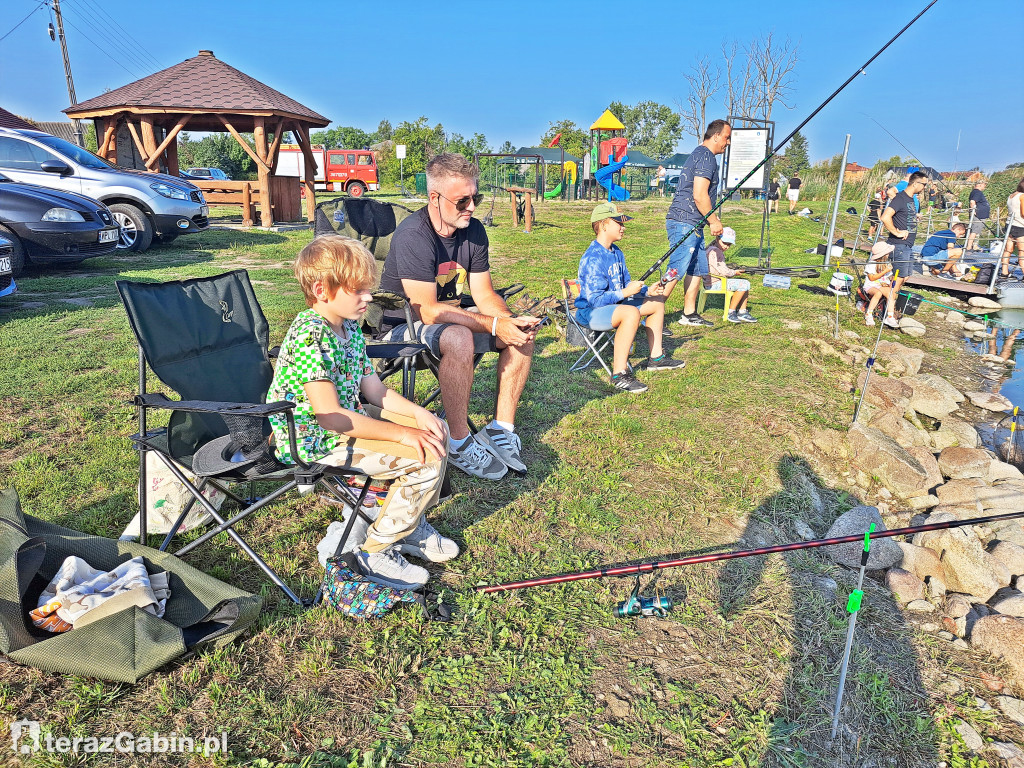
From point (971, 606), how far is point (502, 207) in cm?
1996

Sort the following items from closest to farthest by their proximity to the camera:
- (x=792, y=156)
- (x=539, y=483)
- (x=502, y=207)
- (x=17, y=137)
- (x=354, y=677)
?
(x=354, y=677) → (x=539, y=483) → (x=17, y=137) → (x=502, y=207) → (x=792, y=156)

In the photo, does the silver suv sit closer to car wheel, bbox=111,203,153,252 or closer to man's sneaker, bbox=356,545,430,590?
car wheel, bbox=111,203,153,252

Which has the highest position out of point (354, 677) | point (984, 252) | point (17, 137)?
point (17, 137)

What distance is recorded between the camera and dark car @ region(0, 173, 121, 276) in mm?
7449

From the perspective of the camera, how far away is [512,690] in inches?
84.8

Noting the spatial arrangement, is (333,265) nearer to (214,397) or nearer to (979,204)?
(214,397)

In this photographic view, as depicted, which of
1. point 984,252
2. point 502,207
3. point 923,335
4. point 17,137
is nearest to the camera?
point 923,335

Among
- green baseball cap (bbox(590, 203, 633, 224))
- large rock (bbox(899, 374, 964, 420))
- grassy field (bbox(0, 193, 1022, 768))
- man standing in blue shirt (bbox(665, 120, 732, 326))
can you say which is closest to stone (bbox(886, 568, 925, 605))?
grassy field (bbox(0, 193, 1022, 768))

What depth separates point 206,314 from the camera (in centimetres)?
284

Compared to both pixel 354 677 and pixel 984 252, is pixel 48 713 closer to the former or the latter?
pixel 354 677

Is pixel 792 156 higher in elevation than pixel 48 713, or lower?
higher

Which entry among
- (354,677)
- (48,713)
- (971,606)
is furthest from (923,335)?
(48,713)

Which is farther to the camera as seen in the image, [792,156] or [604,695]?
[792,156]

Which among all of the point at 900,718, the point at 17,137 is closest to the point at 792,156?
the point at 17,137
